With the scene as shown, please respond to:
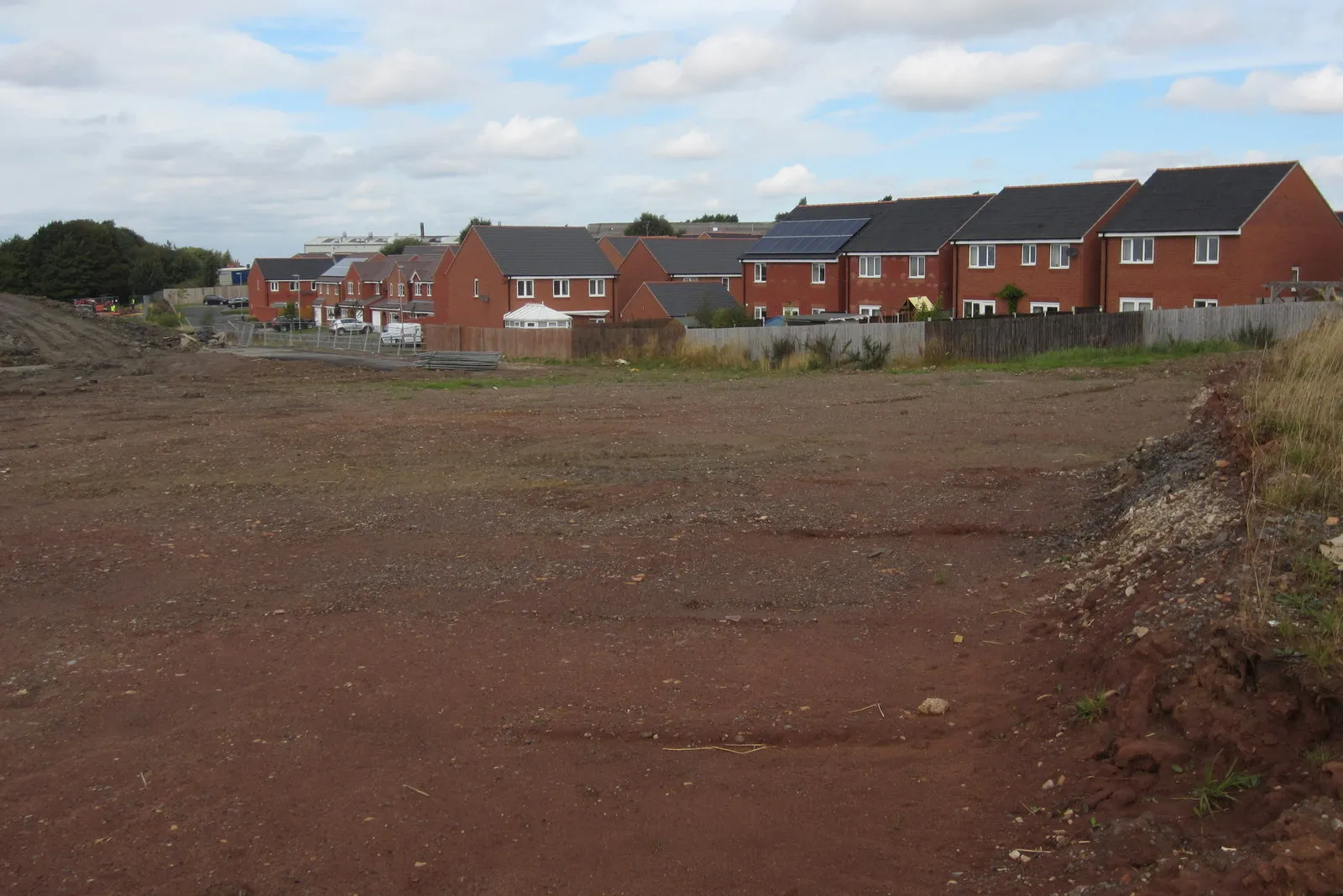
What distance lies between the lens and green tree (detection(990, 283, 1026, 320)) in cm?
5191

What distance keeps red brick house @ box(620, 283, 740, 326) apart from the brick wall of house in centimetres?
134

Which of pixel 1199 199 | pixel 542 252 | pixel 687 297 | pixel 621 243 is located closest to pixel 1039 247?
pixel 1199 199

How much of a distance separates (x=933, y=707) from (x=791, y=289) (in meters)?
56.8

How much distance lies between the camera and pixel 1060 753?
680 centimetres

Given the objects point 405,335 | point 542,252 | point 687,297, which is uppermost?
point 542,252

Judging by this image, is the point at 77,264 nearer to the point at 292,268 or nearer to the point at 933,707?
the point at 292,268

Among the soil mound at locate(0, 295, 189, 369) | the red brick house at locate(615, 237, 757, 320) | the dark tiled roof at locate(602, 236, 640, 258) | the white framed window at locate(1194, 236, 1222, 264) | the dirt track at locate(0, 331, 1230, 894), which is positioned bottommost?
the dirt track at locate(0, 331, 1230, 894)

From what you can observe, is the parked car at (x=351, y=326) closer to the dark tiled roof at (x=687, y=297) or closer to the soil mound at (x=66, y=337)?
the soil mound at (x=66, y=337)

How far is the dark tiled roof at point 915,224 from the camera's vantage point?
2267 inches

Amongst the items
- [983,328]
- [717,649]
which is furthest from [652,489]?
[983,328]

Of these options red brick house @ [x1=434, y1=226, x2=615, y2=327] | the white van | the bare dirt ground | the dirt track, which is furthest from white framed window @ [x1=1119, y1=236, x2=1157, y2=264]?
the bare dirt ground

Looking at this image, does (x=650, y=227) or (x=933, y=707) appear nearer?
(x=933, y=707)

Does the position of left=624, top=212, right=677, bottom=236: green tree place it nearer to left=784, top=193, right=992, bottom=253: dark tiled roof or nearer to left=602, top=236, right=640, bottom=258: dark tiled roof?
left=602, top=236, right=640, bottom=258: dark tiled roof

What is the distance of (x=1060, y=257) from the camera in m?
51.9
